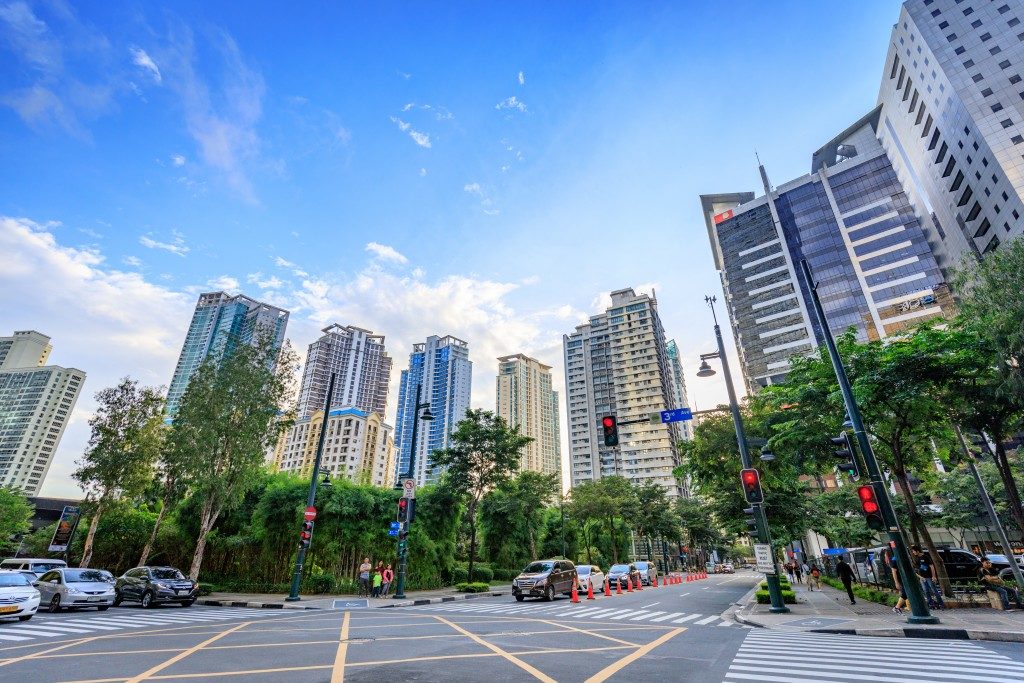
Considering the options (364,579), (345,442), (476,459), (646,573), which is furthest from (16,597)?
(345,442)

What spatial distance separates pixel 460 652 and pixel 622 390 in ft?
379

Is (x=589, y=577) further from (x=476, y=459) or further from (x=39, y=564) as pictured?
(x=39, y=564)

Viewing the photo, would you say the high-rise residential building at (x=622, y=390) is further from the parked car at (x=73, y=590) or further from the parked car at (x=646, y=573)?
the parked car at (x=73, y=590)

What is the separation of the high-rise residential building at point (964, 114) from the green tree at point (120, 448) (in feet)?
282

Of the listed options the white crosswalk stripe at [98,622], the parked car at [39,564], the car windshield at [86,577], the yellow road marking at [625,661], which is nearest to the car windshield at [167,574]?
the car windshield at [86,577]

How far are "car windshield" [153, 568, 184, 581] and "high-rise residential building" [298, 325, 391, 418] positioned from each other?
4352 inches

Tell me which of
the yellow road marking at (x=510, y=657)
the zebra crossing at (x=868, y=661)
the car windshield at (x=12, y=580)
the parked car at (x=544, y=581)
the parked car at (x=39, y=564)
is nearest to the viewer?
the zebra crossing at (x=868, y=661)

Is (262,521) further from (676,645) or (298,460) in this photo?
(298,460)

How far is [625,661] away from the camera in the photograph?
25.5ft

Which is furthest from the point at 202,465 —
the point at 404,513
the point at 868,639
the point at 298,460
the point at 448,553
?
the point at 298,460

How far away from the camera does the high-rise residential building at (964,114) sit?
5934 cm

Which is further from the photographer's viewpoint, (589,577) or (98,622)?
(589,577)

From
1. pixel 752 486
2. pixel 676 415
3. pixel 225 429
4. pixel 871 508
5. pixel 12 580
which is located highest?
pixel 225 429

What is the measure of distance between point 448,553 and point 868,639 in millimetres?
22917
